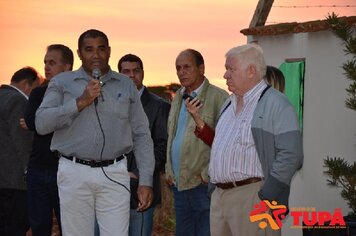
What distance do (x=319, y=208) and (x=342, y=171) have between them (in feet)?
4.64

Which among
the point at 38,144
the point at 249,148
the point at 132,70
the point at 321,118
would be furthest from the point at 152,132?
the point at 321,118

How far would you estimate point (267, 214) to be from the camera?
547 cm

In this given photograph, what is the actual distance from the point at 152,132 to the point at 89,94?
216cm

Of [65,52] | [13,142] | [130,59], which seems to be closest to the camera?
[65,52]

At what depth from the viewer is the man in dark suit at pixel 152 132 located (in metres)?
7.37

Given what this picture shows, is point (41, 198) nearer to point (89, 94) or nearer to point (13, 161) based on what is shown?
point (13, 161)

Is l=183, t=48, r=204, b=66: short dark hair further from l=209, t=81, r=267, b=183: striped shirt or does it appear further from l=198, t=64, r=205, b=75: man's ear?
l=209, t=81, r=267, b=183: striped shirt

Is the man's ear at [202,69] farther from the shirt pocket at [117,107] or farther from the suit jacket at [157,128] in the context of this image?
the shirt pocket at [117,107]

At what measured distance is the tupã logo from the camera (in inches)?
215

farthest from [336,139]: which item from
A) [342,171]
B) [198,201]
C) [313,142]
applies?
[198,201]

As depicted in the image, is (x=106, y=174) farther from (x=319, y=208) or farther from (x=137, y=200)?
(x=319, y=208)

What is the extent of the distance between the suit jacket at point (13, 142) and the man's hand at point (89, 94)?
2.77m

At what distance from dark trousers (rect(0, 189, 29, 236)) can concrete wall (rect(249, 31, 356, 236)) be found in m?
3.55

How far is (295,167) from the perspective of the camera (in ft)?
17.8
